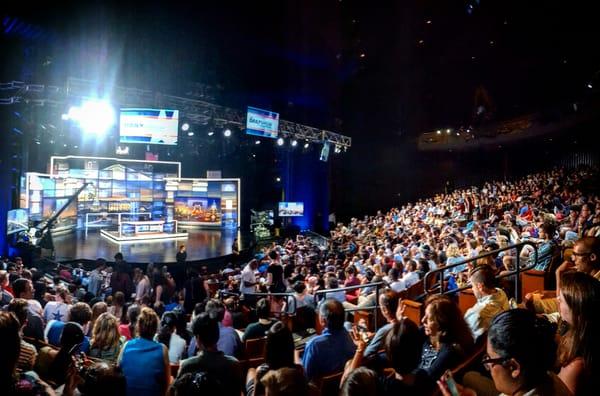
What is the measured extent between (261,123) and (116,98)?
17.1 feet

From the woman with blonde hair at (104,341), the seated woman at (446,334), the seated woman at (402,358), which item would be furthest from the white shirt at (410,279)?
the seated woman at (402,358)

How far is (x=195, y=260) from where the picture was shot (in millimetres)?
13117

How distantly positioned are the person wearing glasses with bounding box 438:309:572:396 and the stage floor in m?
12.4

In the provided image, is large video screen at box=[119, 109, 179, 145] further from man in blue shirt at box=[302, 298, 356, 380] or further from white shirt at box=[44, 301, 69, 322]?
man in blue shirt at box=[302, 298, 356, 380]

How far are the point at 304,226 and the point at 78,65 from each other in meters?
13.4

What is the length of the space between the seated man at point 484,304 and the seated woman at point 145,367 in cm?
225

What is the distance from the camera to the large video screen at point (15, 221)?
12.0 m

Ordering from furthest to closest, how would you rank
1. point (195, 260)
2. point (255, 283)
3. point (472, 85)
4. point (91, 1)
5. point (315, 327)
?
1. point (472, 85)
2. point (91, 1)
3. point (195, 260)
4. point (255, 283)
5. point (315, 327)

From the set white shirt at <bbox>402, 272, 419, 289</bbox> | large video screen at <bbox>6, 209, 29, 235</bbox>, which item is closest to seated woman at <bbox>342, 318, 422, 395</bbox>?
white shirt at <bbox>402, 272, 419, 289</bbox>

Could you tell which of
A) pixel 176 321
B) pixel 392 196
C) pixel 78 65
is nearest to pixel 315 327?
pixel 176 321

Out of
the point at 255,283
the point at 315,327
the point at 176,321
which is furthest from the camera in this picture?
the point at 255,283

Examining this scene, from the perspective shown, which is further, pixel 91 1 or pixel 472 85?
pixel 472 85

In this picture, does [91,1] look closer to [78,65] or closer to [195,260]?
[78,65]

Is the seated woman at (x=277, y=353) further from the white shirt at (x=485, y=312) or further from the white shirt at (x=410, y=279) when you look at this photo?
the white shirt at (x=410, y=279)
